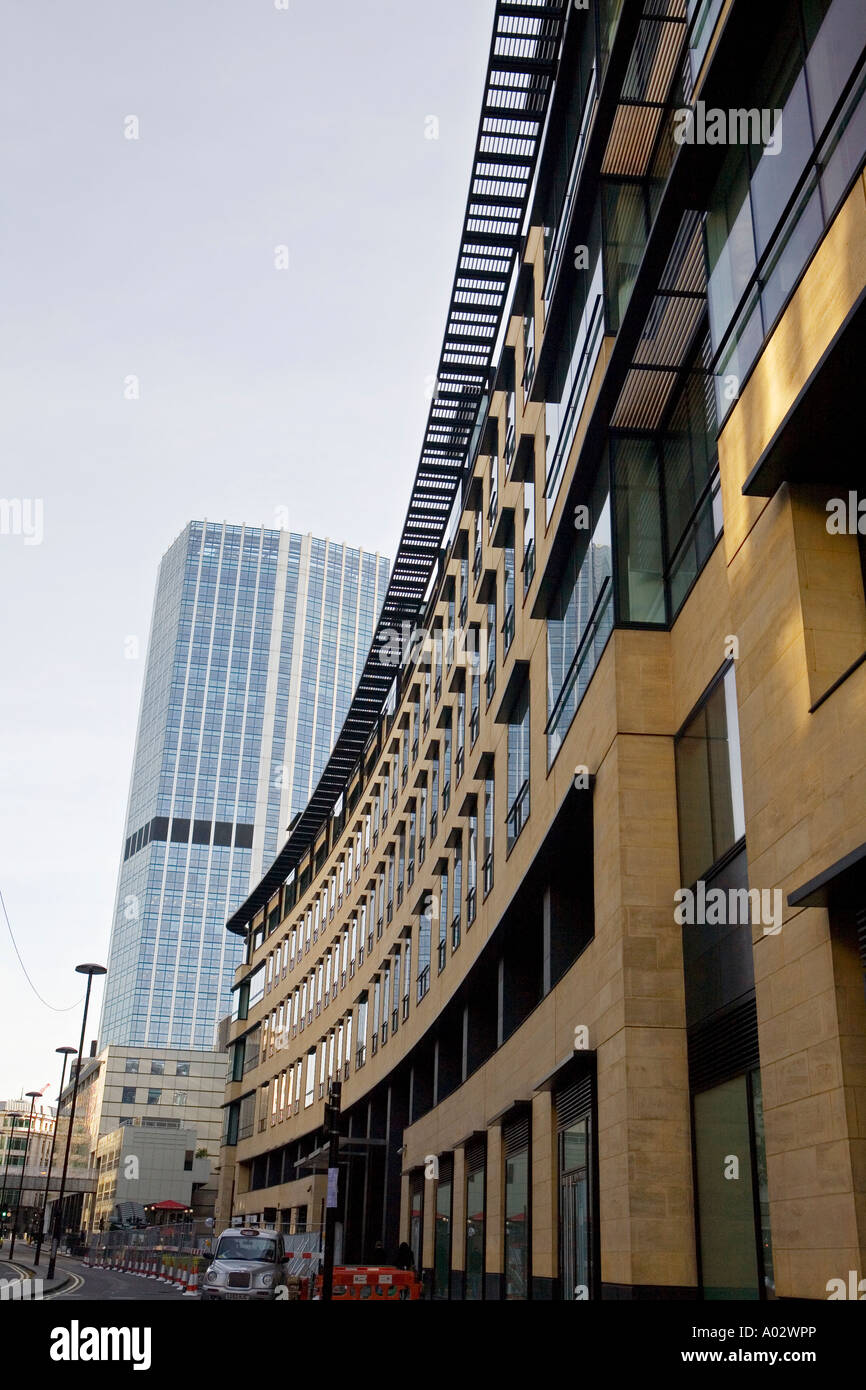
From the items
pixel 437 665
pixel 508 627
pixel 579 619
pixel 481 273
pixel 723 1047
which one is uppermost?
pixel 481 273

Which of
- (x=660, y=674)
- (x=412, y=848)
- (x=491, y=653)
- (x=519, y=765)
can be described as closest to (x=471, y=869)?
(x=491, y=653)

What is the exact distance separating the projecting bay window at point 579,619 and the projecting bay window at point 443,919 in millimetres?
14246

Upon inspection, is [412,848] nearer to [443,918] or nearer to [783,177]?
[443,918]

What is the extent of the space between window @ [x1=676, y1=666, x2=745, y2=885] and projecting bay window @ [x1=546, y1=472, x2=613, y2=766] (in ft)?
8.01

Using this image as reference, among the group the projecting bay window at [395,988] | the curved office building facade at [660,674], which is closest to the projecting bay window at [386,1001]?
the projecting bay window at [395,988]

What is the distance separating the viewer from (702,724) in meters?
15.1

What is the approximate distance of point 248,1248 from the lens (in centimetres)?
2847

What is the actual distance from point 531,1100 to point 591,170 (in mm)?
15361

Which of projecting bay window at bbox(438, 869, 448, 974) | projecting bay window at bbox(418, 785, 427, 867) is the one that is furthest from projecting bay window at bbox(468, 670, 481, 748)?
projecting bay window at bbox(418, 785, 427, 867)

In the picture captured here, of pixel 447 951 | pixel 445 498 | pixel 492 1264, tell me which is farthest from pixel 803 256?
pixel 445 498

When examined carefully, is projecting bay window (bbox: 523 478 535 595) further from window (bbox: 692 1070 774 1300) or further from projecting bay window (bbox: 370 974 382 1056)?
projecting bay window (bbox: 370 974 382 1056)

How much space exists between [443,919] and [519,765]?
1098cm

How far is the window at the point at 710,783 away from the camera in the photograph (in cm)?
1377

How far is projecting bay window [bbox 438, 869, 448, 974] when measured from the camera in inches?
1388
